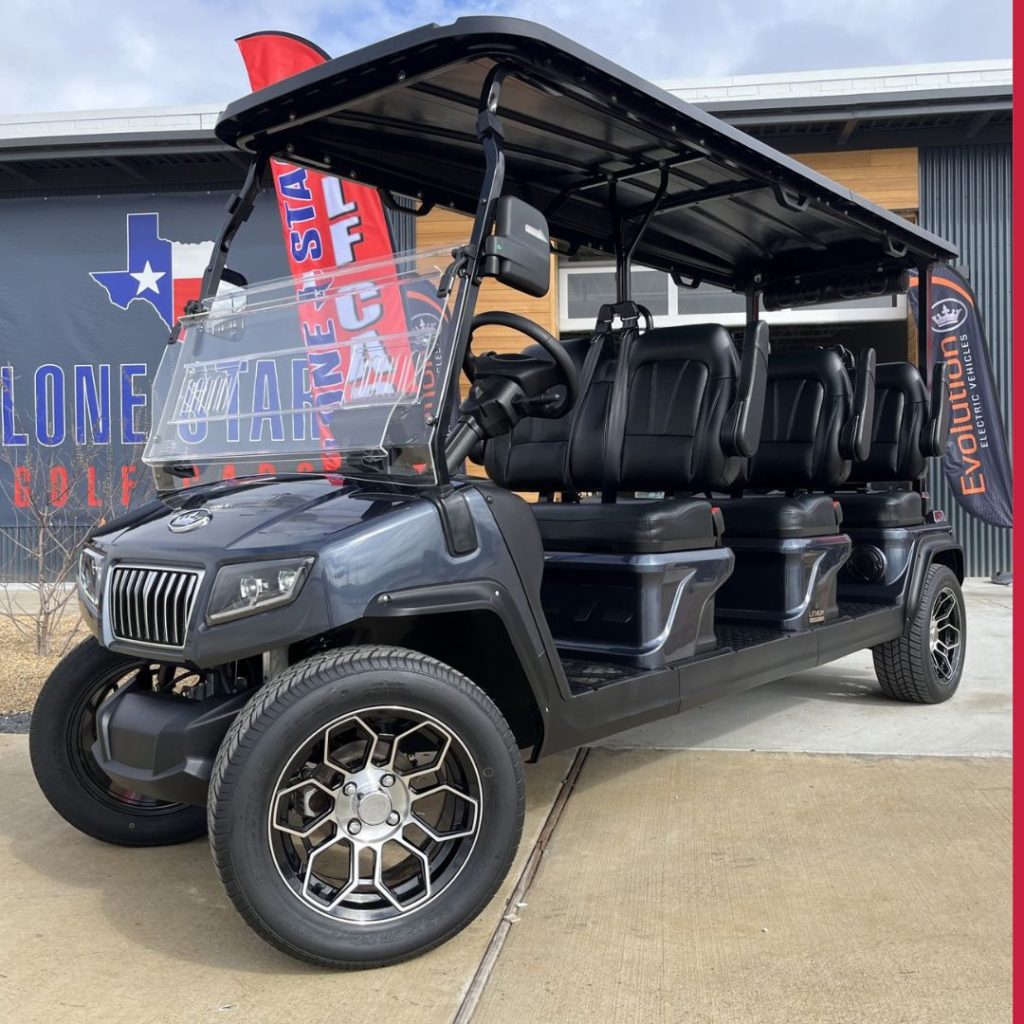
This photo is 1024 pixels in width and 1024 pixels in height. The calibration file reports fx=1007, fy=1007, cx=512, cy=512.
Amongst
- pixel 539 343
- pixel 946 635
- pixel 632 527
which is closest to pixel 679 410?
pixel 632 527

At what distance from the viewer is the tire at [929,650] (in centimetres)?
441

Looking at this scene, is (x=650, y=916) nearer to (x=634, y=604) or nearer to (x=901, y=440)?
(x=634, y=604)

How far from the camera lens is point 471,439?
267cm

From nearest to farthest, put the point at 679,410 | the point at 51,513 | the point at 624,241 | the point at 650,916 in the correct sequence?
the point at 650,916 → the point at 679,410 → the point at 624,241 → the point at 51,513

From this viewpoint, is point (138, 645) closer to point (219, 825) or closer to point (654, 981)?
point (219, 825)

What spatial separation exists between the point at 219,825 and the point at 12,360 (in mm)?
8838

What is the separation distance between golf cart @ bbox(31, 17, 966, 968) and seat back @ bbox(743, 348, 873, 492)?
4 cm

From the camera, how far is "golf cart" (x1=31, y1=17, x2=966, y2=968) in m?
2.17

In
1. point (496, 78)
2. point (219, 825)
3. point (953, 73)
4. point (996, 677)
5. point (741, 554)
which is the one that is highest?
point (953, 73)

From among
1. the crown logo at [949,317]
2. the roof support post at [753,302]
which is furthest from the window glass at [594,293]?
the roof support post at [753,302]

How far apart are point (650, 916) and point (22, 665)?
4176 millimetres

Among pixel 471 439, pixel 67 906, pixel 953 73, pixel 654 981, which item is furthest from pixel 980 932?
pixel 953 73

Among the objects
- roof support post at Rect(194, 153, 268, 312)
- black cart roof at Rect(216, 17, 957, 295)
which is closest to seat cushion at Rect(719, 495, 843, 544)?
black cart roof at Rect(216, 17, 957, 295)

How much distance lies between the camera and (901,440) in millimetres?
4773
